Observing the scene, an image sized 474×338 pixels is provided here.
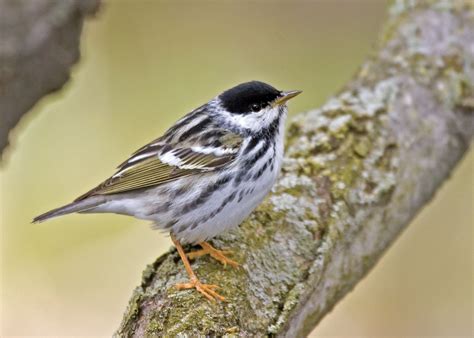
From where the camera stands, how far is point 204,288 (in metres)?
3.67

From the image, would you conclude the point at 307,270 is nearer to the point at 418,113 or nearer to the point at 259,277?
the point at 259,277

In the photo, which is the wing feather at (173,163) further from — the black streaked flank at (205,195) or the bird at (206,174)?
the black streaked flank at (205,195)

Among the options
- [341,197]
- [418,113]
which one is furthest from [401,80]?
[341,197]

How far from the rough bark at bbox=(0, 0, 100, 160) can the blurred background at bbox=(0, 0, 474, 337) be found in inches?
131

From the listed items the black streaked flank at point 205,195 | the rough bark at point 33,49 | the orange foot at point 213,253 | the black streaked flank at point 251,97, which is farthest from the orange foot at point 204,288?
the black streaked flank at point 251,97

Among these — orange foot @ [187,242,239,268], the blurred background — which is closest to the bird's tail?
orange foot @ [187,242,239,268]

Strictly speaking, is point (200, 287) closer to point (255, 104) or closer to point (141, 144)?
point (255, 104)

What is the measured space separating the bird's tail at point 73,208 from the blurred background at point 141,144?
100 inches

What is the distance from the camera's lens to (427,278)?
299 inches

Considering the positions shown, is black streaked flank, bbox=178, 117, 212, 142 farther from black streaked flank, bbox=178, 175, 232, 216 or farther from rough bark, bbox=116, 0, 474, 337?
rough bark, bbox=116, 0, 474, 337

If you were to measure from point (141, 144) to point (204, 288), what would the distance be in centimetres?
524

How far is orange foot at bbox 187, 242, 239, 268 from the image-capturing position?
4.00 m

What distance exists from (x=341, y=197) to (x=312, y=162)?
0.37m

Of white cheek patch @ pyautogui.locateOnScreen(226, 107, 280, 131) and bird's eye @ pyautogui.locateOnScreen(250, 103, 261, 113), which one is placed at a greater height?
bird's eye @ pyautogui.locateOnScreen(250, 103, 261, 113)
